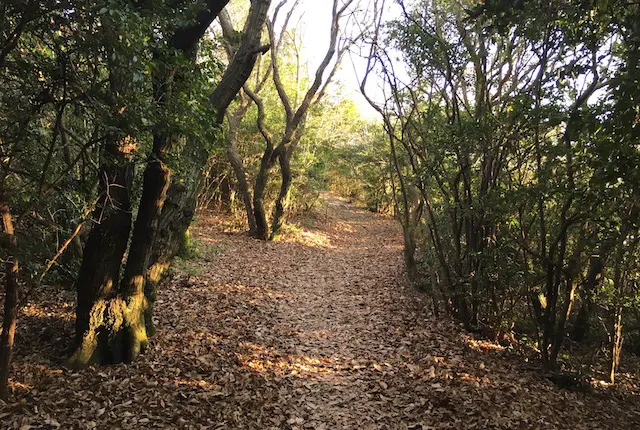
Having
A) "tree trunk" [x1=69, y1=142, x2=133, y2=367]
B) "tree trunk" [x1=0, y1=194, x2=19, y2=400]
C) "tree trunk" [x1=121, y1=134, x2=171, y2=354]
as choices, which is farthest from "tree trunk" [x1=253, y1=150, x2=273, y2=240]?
"tree trunk" [x1=0, y1=194, x2=19, y2=400]

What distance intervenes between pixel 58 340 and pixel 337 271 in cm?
805

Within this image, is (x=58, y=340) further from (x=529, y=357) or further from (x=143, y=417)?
(x=529, y=357)

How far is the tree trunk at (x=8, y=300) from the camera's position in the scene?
138 inches

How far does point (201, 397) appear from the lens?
477cm

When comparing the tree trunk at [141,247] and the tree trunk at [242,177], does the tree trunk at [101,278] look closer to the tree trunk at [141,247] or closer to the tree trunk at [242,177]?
the tree trunk at [141,247]

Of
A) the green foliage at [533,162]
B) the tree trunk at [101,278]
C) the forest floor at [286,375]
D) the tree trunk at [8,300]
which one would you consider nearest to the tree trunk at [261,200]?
the forest floor at [286,375]

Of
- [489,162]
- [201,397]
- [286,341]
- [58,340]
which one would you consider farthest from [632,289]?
[58,340]

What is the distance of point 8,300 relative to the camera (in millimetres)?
3805

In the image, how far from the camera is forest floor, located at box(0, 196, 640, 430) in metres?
4.41

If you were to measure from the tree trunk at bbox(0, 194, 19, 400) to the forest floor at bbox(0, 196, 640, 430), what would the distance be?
1.29ft

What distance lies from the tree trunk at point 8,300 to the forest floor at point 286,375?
0.39 m

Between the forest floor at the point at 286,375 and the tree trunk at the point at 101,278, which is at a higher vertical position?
the tree trunk at the point at 101,278

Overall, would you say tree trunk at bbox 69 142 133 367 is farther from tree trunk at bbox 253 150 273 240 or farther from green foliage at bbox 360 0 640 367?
tree trunk at bbox 253 150 273 240

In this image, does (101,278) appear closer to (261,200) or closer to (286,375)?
(286,375)
